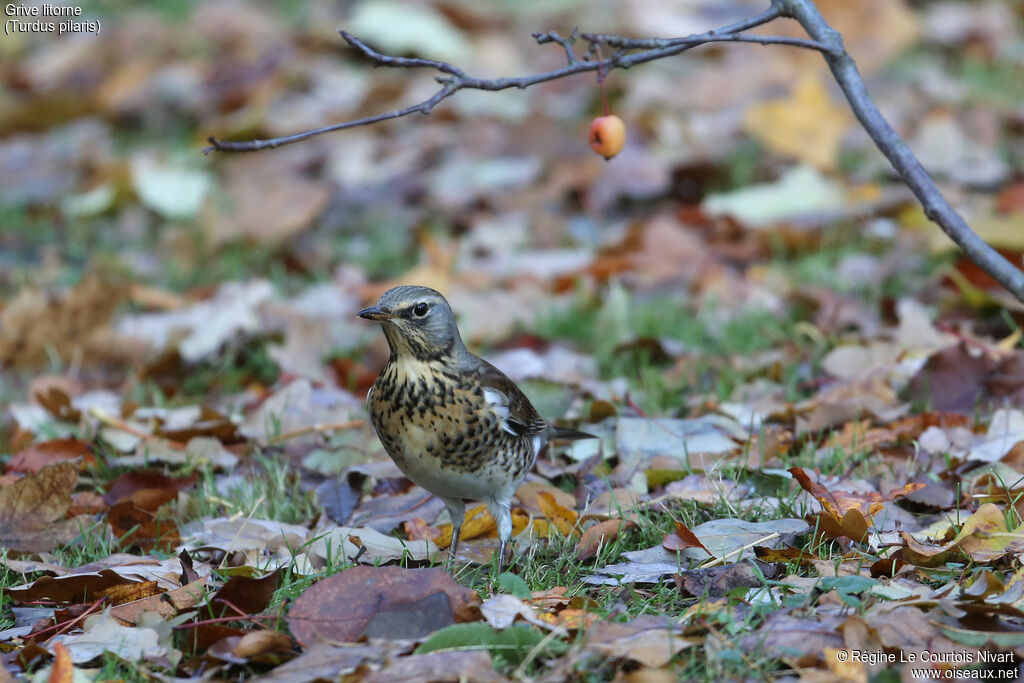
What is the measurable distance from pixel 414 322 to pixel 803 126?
4.82 m

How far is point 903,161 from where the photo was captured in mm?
4090

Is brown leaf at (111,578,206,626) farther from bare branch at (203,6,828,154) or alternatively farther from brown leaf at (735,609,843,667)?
brown leaf at (735,609,843,667)

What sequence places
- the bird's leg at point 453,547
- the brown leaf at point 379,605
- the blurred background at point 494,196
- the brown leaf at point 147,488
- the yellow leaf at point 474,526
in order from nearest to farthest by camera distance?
the brown leaf at point 379,605
the bird's leg at point 453,547
the yellow leaf at point 474,526
the brown leaf at point 147,488
the blurred background at point 494,196

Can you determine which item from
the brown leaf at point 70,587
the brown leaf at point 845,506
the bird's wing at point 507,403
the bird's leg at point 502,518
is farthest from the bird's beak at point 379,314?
the brown leaf at point 845,506

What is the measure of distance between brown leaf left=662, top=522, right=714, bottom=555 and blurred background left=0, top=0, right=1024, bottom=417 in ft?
4.83

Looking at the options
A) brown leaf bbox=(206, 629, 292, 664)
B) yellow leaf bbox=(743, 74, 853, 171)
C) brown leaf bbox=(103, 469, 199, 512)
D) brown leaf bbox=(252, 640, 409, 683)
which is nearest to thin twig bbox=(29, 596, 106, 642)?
brown leaf bbox=(206, 629, 292, 664)

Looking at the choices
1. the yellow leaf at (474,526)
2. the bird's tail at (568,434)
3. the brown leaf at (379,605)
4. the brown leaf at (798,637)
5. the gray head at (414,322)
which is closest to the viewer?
the brown leaf at (798,637)

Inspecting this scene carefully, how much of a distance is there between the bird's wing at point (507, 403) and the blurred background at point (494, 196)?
3.10 ft

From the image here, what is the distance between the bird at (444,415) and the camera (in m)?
4.15

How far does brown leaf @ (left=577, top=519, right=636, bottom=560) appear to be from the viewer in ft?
13.2

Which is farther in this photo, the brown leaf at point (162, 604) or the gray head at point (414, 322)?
the gray head at point (414, 322)

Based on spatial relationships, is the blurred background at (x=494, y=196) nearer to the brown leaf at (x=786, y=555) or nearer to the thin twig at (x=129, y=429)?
the thin twig at (x=129, y=429)

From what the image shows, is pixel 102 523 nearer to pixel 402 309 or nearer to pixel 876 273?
pixel 402 309

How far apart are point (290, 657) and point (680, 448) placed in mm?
2082
